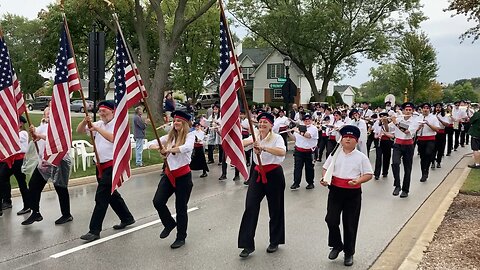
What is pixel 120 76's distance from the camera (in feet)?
24.1

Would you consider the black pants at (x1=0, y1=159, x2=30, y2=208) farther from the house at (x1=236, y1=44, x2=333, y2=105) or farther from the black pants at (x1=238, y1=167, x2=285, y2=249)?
the house at (x1=236, y1=44, x2=333, y2=105)

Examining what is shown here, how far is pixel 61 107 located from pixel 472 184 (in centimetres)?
912

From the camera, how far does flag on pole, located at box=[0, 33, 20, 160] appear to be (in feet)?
27.2

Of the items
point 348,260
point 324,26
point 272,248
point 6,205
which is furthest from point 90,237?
point 324,26

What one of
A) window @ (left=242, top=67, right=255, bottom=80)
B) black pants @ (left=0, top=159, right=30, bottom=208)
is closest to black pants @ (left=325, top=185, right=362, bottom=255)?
black pants @ (left=0, top=159, right=30, bottom=208)

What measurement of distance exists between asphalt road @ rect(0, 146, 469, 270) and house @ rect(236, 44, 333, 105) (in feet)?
165

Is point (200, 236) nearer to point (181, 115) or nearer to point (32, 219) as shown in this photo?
point (181, 115)

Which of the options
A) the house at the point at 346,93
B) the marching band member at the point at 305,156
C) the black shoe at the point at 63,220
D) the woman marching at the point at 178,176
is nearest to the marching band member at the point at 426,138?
the marching band member at the point at 305,156

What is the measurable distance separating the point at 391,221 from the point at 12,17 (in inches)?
3128

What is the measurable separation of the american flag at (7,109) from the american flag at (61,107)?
0.91 metres

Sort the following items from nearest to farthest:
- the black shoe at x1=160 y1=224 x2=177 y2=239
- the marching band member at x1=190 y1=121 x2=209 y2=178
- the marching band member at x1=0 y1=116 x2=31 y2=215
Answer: the black shoe at x1=160 y1=224 x2=177 y2=239, the marching band member at x1=0 y1=116 x2=31 y2=215, the marching band member at x1=190 y1=121 x2=209 y2=178

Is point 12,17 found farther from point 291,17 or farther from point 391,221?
point 391,221

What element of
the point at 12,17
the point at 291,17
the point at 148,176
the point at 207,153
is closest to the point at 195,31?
the point at 291,17

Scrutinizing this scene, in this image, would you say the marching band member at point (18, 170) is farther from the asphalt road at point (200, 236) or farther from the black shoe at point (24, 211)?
the asphalt road at point (200, 236)
